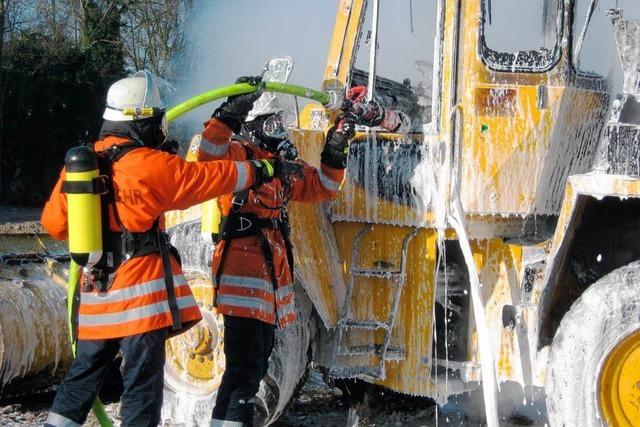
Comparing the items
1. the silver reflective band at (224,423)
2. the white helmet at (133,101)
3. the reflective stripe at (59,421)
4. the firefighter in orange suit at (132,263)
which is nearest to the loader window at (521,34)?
the firefighter in orange suit at (132,263)

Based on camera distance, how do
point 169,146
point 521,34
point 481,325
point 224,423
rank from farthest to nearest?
point 521,34
point 481,325
point 224,423
point 169,146

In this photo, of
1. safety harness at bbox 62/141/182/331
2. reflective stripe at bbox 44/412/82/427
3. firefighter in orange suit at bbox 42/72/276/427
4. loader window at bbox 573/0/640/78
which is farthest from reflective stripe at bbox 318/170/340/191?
reflective stripe at bbox 44/412/82/427

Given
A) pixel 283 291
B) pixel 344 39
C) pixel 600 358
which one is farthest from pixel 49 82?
pixel 600 358

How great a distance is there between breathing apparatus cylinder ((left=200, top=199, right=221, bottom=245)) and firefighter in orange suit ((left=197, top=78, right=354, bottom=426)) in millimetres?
67

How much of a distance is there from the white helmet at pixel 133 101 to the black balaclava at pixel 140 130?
0.02 m

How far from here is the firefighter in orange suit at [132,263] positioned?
3473mm

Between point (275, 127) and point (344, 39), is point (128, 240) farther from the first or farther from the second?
point (344, 39)

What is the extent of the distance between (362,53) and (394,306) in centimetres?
151

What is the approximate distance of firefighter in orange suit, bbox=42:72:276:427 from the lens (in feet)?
11.4

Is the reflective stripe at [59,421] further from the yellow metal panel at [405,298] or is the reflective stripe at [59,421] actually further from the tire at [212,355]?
the yellow metal panel at [405,298]

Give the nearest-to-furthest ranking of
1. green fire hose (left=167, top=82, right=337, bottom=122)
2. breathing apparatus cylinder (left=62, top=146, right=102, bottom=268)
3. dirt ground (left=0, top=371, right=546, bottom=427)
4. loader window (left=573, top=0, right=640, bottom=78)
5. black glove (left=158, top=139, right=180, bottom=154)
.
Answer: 1. breathing apparatus cylinder (left=62, top=146, right=102, bottom=268)
2. black glove (left=158, top=139, right=180, bottom=154)
3. green fire hose (left=167, top=82, right=337, bottom=122)
4. loader window (left=573, top=0, right=640, bottom=78)
5. dirt ground (left=0, top=371, right=546, bottom=427)

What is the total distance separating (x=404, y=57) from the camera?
4.96m

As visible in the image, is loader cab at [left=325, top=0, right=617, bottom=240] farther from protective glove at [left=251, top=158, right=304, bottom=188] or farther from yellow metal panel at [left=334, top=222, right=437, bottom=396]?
protective glove at [left=251, top=158, right=304, bottom=188]

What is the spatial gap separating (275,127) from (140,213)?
3.90 ft
